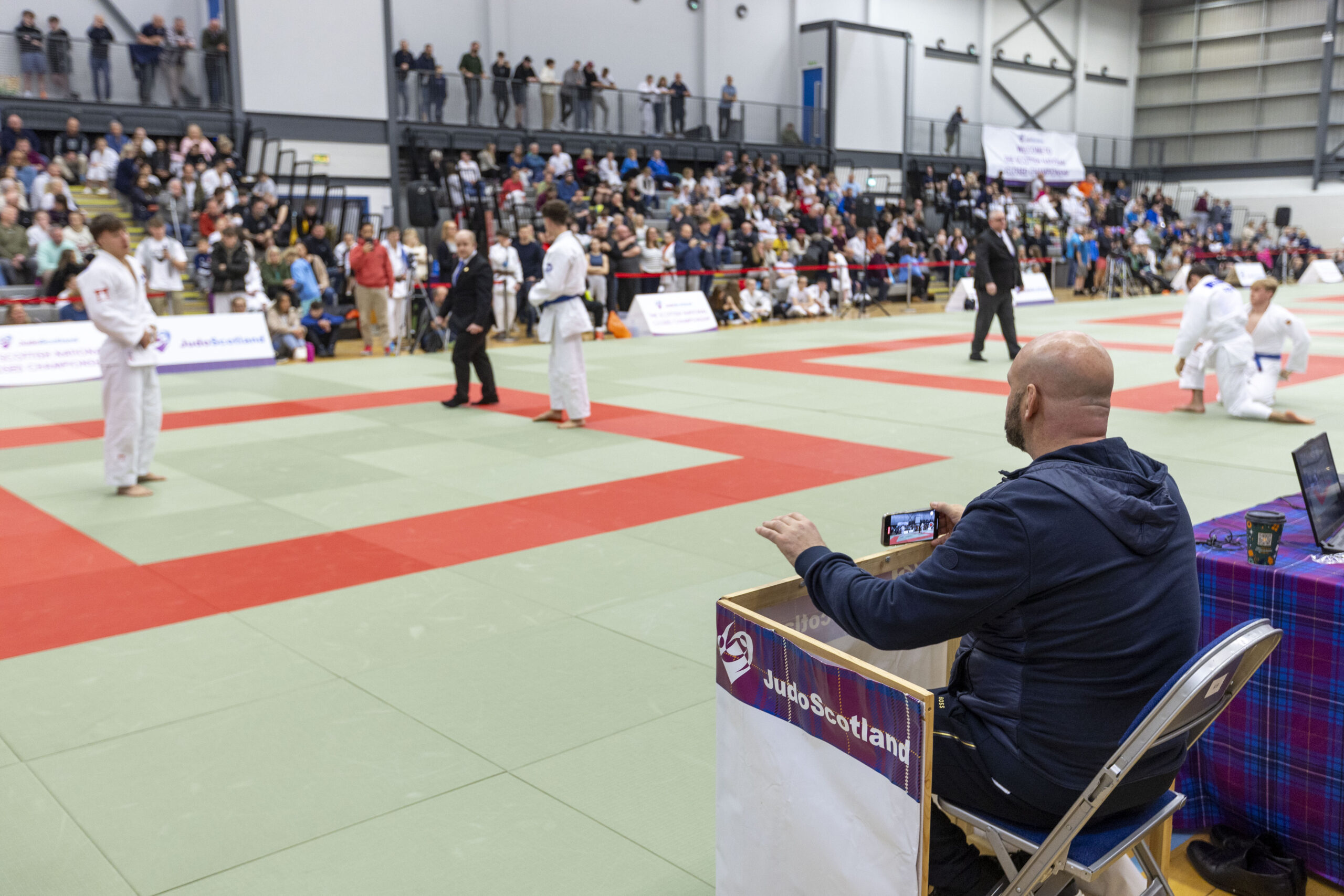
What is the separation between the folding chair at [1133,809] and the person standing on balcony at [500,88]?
2672 centimetres

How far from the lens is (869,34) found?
3531 cm

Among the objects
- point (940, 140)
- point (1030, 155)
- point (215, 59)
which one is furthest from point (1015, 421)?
point (1030, 155)

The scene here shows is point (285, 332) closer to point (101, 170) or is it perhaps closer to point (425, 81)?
point (101, 170)

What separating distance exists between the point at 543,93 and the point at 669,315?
1043 cm

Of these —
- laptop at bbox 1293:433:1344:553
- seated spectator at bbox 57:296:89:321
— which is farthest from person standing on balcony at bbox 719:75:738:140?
laptop at bbox 1293:433:1344:553

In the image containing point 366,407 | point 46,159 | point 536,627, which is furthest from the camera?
point 46,159

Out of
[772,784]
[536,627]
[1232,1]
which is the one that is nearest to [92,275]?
[536,627]

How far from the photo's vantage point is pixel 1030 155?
40844 millimetres

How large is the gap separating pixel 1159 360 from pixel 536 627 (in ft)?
43.7

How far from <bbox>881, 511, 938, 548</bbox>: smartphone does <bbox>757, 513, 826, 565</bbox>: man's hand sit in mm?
221

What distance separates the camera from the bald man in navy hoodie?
2.39 metres

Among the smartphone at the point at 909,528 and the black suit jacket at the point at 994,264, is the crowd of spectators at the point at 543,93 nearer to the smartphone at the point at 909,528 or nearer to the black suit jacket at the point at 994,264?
the black suit jacket at the point at 994,264

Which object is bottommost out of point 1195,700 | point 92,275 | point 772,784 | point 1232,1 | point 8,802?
point 8,802

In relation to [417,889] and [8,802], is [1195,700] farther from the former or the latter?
[8,802]
